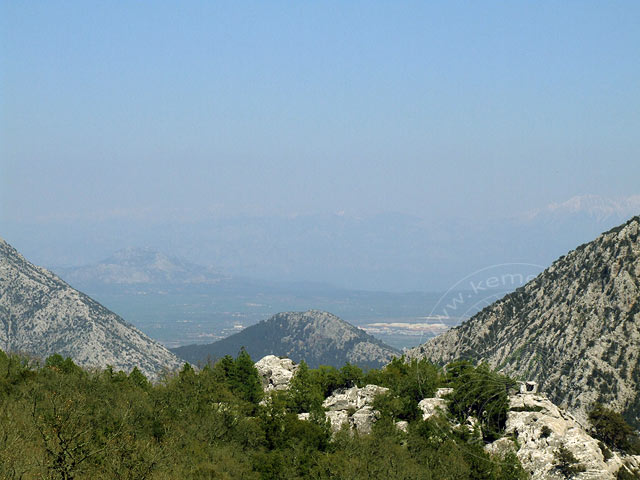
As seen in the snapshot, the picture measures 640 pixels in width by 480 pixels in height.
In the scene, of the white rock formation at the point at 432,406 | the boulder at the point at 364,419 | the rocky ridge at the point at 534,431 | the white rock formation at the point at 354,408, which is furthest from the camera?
the white rock formation at the point at 354,408

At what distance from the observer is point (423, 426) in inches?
3920

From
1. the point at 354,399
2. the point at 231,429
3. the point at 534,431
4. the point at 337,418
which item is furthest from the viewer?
the point at 354,399

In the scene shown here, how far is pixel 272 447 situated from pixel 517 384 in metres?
38.2

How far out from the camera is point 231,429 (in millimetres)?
97938

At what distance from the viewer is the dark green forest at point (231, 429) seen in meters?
68.9

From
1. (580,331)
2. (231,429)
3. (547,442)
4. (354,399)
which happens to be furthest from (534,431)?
(580,331)

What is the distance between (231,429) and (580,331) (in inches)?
3720

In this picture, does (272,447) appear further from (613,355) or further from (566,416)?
(613,355)

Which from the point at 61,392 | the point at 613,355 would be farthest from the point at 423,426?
the point at 613,355

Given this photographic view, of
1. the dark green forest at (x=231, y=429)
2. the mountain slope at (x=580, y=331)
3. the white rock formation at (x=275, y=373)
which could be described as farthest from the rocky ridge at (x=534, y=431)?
the mountain slope at (x=580, y=331)

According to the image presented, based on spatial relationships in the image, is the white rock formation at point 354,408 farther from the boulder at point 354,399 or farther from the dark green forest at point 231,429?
the dark green forest at point 231,429

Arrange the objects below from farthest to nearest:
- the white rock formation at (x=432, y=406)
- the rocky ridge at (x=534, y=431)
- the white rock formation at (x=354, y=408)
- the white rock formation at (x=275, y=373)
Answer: the white rock formation at (x=275, y=373)
the white rock formation at (x=354, y=408)
the white rock formation at (x=432, y=406)
the rocky ridge at (x=534, y=431)

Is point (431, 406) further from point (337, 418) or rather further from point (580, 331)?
point (580, 331)

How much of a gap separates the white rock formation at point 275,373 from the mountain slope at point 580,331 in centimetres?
4688
